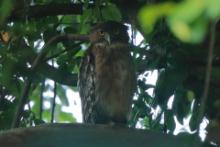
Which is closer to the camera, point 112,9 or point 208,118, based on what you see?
point 208,118

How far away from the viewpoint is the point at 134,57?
4.07 meters

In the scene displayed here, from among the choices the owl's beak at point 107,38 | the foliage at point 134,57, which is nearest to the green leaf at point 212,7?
the foliage at point 134,57

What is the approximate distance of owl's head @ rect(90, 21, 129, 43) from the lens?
425 centimetres

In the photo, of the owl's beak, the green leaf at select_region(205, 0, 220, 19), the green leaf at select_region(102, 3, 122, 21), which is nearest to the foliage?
the green leaf at select_region(102, 3, 122, 21)

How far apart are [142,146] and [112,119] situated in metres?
1.41

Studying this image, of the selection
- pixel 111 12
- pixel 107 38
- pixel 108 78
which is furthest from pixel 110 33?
pixel 111 12

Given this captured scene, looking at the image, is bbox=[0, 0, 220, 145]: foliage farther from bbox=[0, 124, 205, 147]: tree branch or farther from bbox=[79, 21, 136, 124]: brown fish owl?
bbox=[0, 124, 205, 147]: tree branch

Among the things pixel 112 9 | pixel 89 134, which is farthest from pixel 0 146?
pixel 112 9

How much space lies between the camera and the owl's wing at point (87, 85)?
4.19 meters

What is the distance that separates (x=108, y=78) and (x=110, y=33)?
14.9 inches

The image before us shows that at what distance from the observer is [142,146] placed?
270cm

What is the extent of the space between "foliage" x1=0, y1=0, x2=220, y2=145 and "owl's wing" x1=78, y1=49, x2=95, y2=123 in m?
0.09

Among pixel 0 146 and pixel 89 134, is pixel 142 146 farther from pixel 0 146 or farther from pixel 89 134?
pixel 0 146

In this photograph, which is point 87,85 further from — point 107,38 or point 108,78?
point 107,38
